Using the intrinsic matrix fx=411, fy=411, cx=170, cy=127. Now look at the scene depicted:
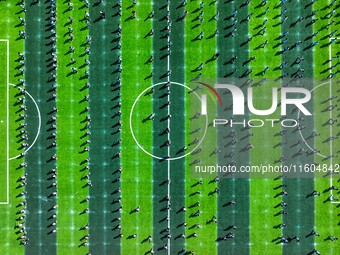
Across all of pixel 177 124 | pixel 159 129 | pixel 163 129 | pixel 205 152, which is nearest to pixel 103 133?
pixel 159 129

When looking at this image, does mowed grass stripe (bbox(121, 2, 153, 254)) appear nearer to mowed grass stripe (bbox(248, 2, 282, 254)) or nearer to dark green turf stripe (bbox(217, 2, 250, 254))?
dark green turf stripe (bbox(217, 2, 250, 254))

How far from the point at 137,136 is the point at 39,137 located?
5.90m

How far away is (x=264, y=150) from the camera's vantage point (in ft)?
81.6

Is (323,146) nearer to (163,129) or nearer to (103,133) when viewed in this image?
(163,129)

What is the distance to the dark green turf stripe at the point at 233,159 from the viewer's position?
24.7 meters

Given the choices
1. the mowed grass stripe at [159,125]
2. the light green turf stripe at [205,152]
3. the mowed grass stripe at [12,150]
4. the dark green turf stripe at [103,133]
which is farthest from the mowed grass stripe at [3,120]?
the light green turf stripe at [205,152]

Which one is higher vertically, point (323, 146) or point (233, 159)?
point (323, 146)

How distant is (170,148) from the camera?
24859 millimetres

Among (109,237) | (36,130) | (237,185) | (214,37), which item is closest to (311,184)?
(237,185)

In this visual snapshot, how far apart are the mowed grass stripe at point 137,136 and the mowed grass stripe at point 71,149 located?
94.9 inches

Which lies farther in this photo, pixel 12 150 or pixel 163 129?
pixel 163 129

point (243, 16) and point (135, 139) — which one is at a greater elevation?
point (243, 16)

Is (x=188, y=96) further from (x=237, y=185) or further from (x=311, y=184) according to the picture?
(x=311, y=184)

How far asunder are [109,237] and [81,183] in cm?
364
